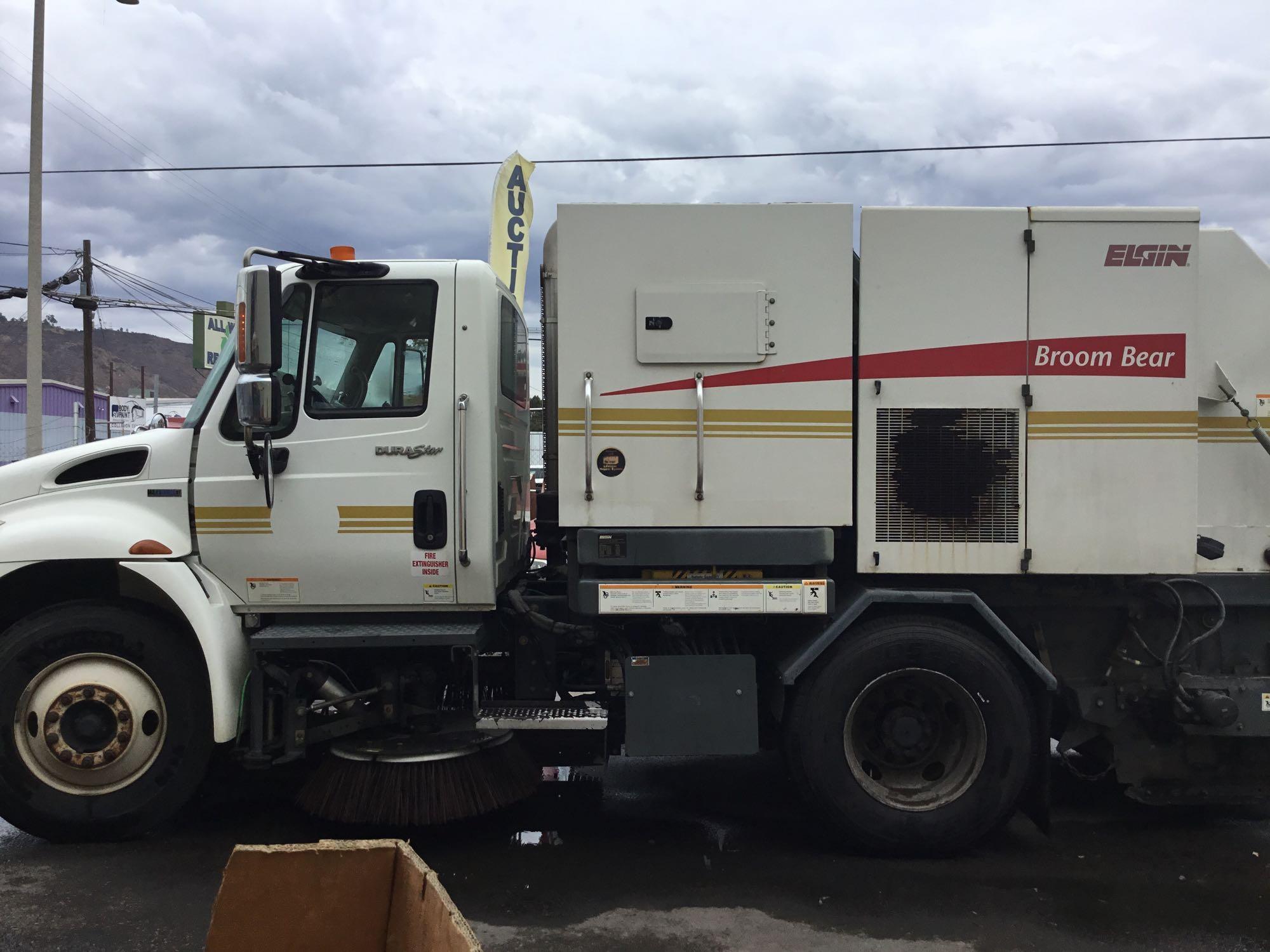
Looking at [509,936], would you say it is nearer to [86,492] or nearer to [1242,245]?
[86,492]

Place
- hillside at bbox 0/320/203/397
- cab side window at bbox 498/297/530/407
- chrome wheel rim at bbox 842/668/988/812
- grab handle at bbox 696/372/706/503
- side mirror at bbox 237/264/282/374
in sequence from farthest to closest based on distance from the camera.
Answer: hillside at bbox 0/320/203/397 < cab side window at bbox 498/297/530/407 < chrome wheel rim at bbox 842/668/988/812 < grab handle at bbox 696/372/706/503 < side mirror at bbox 237/264/282/374

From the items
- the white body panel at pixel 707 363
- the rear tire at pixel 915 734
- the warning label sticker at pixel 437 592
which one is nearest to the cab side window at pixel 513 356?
the white body panel at pixel 707 363

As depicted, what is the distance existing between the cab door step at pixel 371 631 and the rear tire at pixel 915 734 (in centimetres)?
161

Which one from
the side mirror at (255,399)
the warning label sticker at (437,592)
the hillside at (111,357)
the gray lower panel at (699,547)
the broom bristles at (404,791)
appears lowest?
the broom bristles at (404,791)

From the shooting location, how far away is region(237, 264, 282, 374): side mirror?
390 cm

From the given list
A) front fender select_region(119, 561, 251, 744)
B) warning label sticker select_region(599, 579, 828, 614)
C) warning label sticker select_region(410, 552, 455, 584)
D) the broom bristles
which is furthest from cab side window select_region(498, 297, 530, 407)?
the broom bristles

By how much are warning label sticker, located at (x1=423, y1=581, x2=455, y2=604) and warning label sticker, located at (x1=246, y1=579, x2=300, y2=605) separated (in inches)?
23.9

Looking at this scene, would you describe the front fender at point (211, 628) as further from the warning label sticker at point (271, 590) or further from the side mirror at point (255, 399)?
the side mirror at point (255, 399)

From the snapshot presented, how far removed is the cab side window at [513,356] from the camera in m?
4.78

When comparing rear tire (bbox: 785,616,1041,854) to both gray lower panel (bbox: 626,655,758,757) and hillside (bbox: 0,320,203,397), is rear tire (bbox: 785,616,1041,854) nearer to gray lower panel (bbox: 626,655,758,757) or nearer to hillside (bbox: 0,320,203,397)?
gray lower panel (bbox: 626,655,758,757)

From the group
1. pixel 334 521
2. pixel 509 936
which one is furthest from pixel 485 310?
pixel 509 936

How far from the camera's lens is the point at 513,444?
5008 millimetres

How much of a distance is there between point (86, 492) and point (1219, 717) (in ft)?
17.6

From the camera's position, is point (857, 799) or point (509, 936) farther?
point (857, 799)
